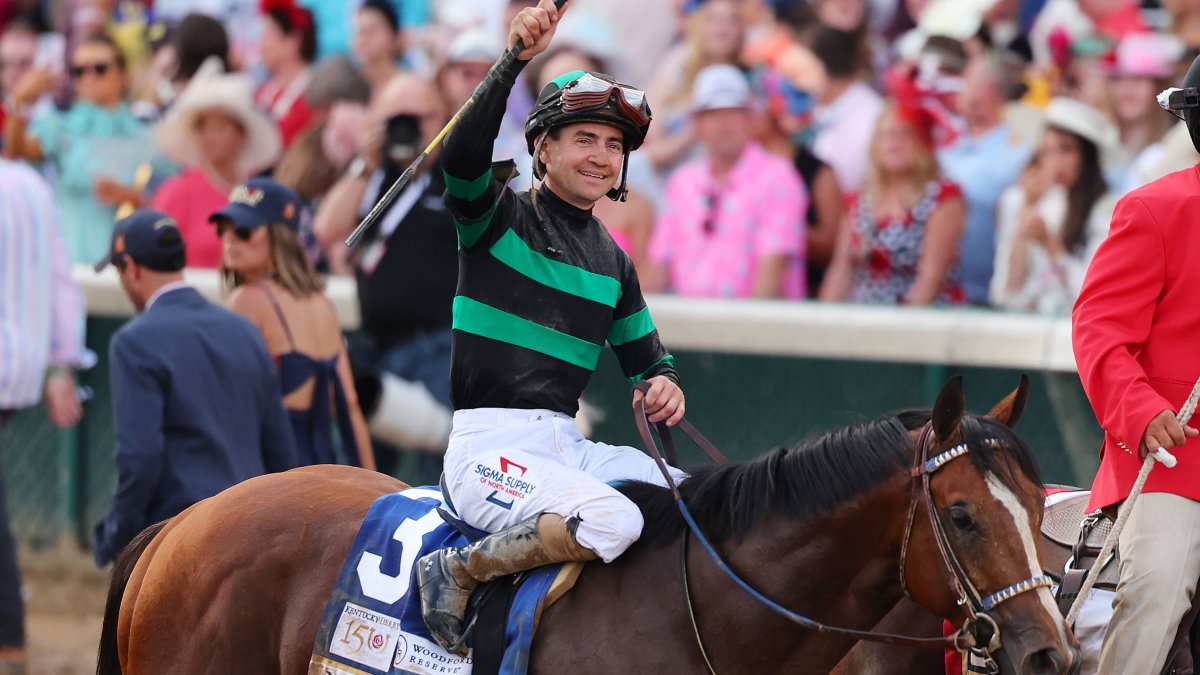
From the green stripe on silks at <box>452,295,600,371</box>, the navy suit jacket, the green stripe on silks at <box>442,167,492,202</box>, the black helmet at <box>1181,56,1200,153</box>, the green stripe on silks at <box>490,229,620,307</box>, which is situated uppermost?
the black helmet at <box>1181,56,1200,153</box>

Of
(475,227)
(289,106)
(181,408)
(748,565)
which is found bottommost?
(181,408)

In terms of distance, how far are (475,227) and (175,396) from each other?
91.4 inches

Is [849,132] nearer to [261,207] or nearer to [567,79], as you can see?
[261,207]

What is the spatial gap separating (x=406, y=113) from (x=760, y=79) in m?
2.07

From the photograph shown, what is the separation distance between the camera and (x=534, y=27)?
13.2 feet

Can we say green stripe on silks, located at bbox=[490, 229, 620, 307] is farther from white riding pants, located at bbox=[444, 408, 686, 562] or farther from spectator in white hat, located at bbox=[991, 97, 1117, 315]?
spectator in white hat, located at bbox=[991, 97, 1117, 315]

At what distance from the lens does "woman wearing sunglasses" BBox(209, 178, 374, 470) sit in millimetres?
Result: 6984

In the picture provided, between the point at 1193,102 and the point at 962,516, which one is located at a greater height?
the point at 1193,102

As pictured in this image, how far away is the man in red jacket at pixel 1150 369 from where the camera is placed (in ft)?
13.6

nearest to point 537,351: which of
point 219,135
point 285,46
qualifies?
point 219,135

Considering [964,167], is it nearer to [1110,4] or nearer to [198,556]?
[1110,4]

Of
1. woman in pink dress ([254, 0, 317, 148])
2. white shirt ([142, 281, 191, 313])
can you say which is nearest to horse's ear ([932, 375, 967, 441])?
white shirt ([142, 281, 191, 313])

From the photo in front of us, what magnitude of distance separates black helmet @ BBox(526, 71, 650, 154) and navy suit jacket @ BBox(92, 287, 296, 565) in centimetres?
234

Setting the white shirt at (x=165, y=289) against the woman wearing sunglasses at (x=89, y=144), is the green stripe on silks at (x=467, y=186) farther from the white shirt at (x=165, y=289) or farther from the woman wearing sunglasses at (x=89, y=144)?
the woman wearing sunglasses at (x=89, y=144)
